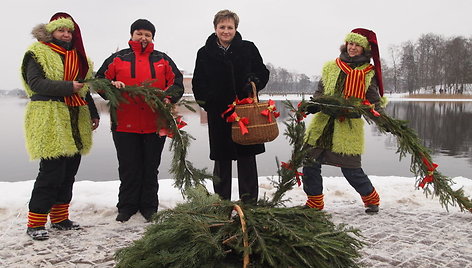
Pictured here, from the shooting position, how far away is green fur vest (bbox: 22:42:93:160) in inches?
150

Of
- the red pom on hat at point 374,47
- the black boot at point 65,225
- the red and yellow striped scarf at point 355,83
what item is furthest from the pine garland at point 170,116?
the red pom on hat at point 374,47

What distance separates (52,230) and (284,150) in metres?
7.41

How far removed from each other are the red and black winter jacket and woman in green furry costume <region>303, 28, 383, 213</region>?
168 cm

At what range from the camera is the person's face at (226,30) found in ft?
13.7

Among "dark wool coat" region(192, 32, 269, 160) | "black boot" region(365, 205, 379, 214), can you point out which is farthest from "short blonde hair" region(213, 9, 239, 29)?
"black boot" region(365, 205, 379, 214)

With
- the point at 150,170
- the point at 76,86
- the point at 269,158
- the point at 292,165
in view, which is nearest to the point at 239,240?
the point at 292,165

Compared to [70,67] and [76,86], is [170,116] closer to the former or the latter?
[76,86]

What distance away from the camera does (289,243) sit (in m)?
1.70

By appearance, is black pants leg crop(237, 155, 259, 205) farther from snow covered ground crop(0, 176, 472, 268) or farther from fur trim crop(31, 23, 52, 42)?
fur trim crop(31, 23, 52, 42)

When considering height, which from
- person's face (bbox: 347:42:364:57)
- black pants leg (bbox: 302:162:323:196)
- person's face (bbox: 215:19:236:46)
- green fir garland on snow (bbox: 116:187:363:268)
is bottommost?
black pants leg (bbox: 302:162:323:196)

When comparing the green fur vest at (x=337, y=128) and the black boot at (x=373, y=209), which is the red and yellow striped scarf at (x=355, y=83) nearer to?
the green fur vest at (x=337, y=128)

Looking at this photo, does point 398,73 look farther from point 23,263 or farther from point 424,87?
point 23,263

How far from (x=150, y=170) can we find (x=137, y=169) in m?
0.15

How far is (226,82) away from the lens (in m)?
4.36
